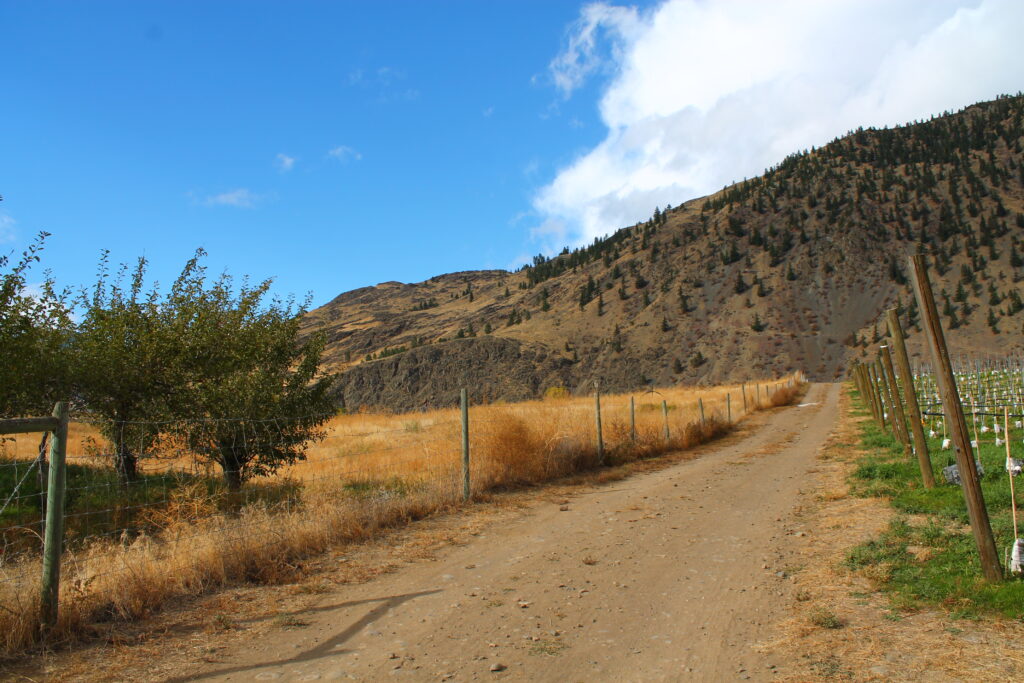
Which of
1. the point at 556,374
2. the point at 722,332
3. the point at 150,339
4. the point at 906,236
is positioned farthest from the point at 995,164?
the point at 150,339

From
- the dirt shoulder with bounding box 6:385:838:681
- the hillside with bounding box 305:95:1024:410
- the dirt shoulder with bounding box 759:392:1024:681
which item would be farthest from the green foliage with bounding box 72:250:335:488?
the hillside with bounding box 305:95:1024:410

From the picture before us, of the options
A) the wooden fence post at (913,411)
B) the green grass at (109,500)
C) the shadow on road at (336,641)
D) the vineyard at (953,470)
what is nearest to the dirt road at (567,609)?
the shadow on road at (336,641)

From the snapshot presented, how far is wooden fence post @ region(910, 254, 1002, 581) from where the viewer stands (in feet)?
16.1

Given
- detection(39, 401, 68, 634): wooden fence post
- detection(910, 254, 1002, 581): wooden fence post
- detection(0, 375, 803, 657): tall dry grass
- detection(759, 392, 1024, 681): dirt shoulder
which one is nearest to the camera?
detection(759, 392, 1024, 681): dirt shoulder

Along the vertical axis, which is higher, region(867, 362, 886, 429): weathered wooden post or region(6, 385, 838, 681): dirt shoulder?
region(867, 362, 886, 429): weathered wooden post

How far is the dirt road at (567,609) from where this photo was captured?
4148mm

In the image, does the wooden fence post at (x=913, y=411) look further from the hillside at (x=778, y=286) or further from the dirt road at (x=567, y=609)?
the hillside at (x=778, y=286)

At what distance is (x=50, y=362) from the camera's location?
1003 cm

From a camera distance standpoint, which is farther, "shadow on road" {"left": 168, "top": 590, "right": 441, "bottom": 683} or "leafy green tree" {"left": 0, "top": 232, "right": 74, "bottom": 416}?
"leafy green tree" {"left": 0, "top": 232, "right": 74, "bottom": 416}

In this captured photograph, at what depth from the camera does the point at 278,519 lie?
7.21m

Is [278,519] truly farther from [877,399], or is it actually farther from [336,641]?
[877,399]

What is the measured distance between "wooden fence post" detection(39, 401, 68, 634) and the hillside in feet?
185

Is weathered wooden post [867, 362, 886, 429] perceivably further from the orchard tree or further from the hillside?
the hillside

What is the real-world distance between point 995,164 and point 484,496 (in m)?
121
